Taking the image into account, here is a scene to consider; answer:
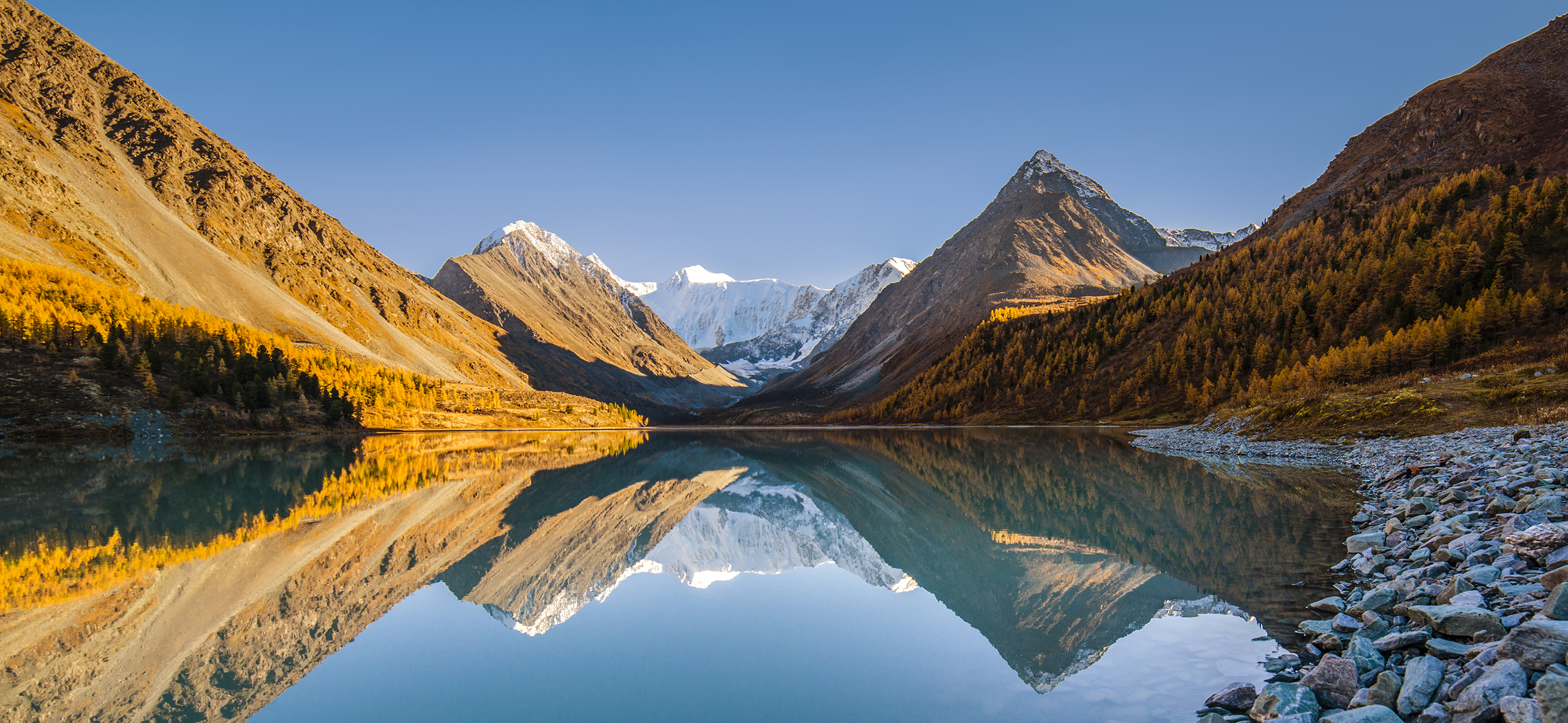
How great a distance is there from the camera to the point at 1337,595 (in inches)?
448

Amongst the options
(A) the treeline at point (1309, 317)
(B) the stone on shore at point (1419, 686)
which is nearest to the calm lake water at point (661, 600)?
(B) the stone on shore at point (1419, 686)

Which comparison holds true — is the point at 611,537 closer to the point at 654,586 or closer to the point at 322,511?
the point at 654,586

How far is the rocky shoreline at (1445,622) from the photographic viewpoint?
5.72m

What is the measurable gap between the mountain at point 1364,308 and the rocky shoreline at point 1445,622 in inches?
1037

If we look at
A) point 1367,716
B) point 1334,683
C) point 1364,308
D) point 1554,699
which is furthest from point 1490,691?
point 1364,308

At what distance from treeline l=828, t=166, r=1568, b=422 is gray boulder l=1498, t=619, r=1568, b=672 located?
6116 cm

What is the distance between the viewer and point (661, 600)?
15.9m

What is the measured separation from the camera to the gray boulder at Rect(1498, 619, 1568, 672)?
566 cm

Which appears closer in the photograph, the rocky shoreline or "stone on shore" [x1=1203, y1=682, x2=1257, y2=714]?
the rocky shoreline

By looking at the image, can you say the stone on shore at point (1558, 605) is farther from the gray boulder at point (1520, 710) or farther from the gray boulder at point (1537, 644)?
the gray boulder at point (1520, 710)

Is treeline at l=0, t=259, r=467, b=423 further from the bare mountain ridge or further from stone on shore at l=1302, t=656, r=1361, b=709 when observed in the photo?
the bare mountain ridge

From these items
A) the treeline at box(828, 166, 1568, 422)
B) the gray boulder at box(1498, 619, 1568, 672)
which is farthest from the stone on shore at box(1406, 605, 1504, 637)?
the treeline at box(828, 166, 1568, 422)

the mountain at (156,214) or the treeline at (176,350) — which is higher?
the mountain at (156,214)

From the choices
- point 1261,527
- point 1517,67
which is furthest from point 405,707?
point 1517,67
